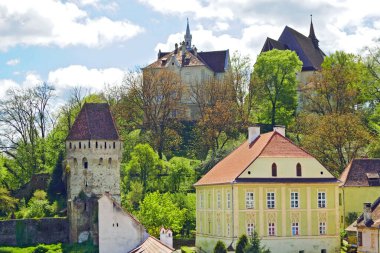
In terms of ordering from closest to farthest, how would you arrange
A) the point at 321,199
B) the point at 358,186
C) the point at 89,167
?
the point at 321,199, the point at 358,186, the point at 89,167

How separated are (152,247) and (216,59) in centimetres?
5863

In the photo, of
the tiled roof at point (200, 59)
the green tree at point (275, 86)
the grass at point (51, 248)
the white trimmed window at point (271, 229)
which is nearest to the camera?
the white trimmed window at point (271, 229)

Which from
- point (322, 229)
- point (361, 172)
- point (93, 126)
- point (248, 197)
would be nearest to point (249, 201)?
point (248, 197)

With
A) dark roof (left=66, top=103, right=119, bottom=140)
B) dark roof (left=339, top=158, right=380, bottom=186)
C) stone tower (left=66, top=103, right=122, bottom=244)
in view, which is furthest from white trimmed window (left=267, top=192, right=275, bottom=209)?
dark roof (left=66, top=103, right=119, bottom=140)

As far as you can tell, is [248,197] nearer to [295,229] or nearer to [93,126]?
[295,229]

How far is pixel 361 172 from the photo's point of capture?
2512 inches

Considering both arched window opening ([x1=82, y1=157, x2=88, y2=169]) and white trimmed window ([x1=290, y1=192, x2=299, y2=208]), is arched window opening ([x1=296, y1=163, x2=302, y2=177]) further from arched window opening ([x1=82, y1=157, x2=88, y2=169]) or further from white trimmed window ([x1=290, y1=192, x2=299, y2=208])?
arched window opening ([x1=82, y1=157, x2=88, y2=169])

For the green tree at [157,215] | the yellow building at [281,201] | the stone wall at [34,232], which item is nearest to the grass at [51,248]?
the stone wall at [34,232]

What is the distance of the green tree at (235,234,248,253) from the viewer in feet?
169

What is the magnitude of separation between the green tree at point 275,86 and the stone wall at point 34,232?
34068 millimetres

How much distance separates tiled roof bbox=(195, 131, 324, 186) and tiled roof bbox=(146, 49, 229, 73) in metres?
44.9

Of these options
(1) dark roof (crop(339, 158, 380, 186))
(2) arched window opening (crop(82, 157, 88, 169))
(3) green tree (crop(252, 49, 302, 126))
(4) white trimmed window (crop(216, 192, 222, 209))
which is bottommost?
(4) white trimmed window (crop(216, 192, 222, 209))

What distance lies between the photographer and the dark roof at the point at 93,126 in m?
67.8

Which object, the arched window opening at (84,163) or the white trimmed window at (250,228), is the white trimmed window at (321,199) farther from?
the arched window opening at (84,163)
